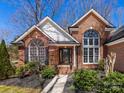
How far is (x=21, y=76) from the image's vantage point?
73.7 ft

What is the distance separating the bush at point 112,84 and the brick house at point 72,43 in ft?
46.6

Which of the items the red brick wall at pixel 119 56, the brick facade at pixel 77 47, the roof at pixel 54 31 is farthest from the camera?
the roof at pixel 54 31

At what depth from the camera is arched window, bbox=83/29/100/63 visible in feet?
89.5

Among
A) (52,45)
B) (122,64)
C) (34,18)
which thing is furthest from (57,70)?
(34,18)

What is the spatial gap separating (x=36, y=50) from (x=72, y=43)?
3765 mm

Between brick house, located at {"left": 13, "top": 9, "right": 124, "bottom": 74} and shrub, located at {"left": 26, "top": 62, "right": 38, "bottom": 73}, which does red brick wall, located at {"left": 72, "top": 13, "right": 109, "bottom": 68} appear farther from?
shrub, located at {"left": 26, "top": 62, "right": 38, "bottom": 73}

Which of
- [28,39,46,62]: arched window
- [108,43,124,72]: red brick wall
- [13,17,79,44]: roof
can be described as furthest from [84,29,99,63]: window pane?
[28,39,46,62]: arched window

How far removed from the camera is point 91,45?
2723cm

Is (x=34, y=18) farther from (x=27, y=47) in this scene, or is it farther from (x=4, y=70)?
(x=4, y=70)

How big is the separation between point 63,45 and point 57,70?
2.66 m

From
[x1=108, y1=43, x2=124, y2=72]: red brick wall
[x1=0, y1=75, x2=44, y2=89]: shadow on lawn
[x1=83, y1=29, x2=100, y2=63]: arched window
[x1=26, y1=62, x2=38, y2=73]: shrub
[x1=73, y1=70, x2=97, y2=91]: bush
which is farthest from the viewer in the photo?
[x1=83, y1=29, x2=100, y2=63]: arched window

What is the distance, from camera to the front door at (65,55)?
27688 millimetres

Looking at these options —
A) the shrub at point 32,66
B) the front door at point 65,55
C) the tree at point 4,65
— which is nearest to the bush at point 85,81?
the tree at point 4,65

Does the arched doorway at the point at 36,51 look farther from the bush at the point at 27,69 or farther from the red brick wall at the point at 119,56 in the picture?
the red brick wall at the point at 119,56
